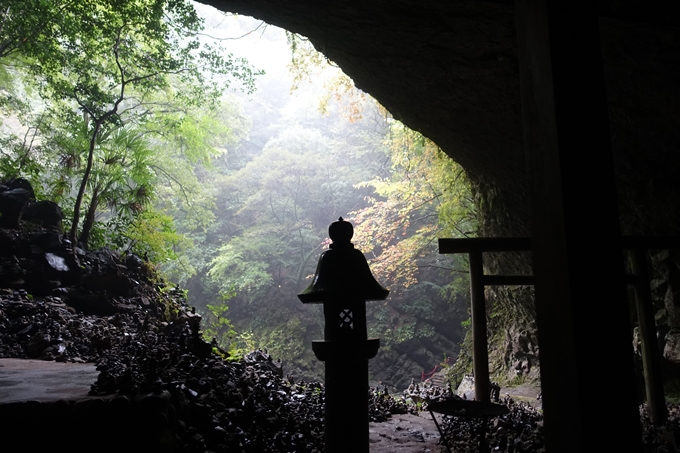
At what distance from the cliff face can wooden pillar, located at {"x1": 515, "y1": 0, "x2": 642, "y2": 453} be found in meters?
2.76

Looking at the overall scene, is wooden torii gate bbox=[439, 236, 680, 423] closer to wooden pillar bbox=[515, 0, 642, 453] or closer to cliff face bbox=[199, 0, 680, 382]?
cliff face bbox=[199, 0, 680, 382]

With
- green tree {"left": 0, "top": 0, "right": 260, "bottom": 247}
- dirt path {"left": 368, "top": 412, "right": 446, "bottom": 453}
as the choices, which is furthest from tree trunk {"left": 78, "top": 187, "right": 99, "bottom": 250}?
dirt path {"left": 368, "top": 412, "right": 446, "bottom": 453}

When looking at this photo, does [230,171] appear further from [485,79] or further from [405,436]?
[405,436]

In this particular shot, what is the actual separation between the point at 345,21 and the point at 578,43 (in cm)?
480

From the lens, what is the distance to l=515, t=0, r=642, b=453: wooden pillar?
127 cm

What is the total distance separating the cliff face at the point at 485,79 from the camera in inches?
168

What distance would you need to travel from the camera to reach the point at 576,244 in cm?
132

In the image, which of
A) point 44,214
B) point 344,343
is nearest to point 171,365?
point 344,343

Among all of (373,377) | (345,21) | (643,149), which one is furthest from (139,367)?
(373,377)

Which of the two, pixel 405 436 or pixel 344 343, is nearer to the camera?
pixel 344 343

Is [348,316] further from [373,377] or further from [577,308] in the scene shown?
[373,377]

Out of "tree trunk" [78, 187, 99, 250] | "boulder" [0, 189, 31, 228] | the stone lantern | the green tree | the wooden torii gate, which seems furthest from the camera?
"tree trunk" [78, 187, 99, 250]

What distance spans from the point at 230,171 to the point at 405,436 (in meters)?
25.5

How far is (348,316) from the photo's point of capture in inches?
112
